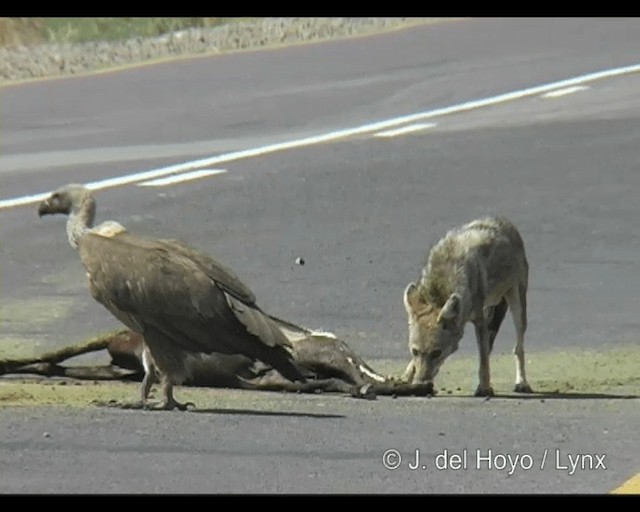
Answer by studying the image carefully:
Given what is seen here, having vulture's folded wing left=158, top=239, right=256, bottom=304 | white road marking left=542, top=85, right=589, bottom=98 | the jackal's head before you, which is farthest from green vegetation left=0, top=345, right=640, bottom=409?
white road marking left=542, top=85, right=589, bottom=98

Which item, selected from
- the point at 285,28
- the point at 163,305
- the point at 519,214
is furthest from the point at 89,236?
the point at 285,28

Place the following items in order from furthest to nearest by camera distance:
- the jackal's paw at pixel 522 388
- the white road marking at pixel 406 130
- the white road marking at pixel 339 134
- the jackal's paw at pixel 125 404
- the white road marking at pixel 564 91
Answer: the white road marking at pixel 564 91
the white road marking at pixel 406 130
the white road marking at pixel 339 134
the jackal's paw at pixel 522 388
the jackal's paw at pixel 125 404

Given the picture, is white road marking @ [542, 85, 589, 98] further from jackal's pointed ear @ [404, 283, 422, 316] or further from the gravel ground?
jackal's pointed ear @ [404, 283, 422, 316]

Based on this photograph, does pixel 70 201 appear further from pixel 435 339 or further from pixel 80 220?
pixel 435 339

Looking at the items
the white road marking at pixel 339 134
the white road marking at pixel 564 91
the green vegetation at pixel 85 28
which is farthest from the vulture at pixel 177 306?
the green vegetation at pixel 85 28

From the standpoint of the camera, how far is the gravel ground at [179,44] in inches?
933

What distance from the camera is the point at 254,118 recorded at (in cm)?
2136

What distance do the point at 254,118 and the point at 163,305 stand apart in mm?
11208

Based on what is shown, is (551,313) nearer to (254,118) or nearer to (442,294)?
(442,294)

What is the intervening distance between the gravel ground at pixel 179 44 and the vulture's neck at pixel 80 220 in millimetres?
12259

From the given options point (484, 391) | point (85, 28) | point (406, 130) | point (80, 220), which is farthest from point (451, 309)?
point (85, 28)

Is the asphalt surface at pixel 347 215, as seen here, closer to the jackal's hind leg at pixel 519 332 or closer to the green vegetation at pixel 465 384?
the green vegetation at pixel 465 384

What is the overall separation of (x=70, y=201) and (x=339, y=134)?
31.4ft

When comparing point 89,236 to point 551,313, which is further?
point 551,313
